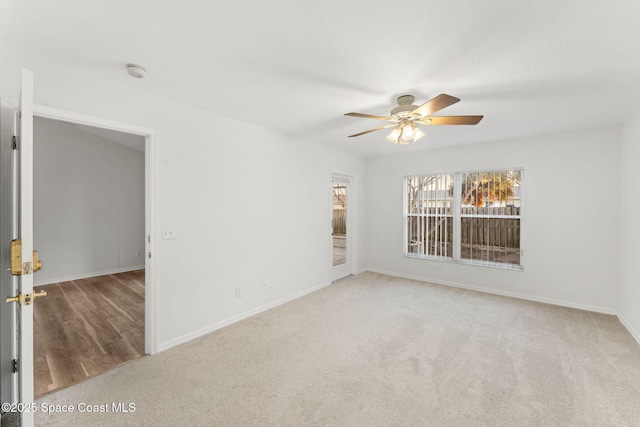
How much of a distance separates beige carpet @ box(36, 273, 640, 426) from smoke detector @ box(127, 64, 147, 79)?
242 cm

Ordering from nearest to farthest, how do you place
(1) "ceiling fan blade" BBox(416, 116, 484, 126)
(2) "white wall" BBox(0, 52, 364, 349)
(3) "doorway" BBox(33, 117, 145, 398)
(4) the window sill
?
(2) "white wall" BBox(0, 52, 364, 349)
(1) "ceiling fan blade" BBox(416, 116, 484, 126)
(3) "doorway" BBox(33, 117, 145, 398)
(4) the window sill

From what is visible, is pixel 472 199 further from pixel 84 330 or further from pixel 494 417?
pixel 84 330

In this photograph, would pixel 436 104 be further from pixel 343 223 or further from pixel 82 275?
pixel 82 275

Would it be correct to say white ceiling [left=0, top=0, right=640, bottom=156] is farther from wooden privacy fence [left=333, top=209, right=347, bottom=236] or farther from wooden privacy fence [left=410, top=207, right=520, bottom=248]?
wooden privacy fence [left=333, top=209, right=347, bottom=236]

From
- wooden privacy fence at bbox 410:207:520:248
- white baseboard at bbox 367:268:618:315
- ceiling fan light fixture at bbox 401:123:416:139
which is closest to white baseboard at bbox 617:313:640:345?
white baseboard at bbox 367:268:618:315

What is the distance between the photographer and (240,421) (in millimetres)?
1815

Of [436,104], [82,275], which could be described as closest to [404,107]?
[436,104]

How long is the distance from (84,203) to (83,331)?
3.47 m

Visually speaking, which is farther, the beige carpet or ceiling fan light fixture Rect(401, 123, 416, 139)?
ceiling fan light fixture Rect(401, 123, 416, 139)

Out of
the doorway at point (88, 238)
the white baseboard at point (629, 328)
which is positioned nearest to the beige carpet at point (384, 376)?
the white baseboard at point (629, 328)

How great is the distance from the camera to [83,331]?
10.2 ft

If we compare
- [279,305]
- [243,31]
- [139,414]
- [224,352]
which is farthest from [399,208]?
[139,414]

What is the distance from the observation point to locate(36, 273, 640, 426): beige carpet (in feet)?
6.11

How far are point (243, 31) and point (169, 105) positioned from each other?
146cm
